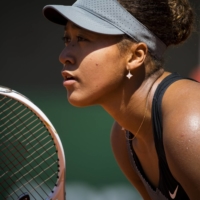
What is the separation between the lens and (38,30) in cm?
486

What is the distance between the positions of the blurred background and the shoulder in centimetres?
266

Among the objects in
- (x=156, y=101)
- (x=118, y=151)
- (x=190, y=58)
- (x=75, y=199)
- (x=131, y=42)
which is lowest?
(x=75, y=199)

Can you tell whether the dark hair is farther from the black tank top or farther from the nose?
the nose

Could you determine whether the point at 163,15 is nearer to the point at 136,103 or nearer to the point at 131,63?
the point at 131,63

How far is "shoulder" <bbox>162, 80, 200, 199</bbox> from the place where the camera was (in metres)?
2.06

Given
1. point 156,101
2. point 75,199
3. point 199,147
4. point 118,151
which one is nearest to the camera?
point 199,147

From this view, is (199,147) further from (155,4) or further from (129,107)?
(155,4)

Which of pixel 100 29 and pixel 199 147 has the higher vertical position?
pixel 100 29

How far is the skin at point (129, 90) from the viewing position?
2113mm

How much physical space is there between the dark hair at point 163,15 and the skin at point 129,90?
0.38ft

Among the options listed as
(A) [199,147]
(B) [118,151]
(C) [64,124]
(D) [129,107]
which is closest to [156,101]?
(D) [129,107]

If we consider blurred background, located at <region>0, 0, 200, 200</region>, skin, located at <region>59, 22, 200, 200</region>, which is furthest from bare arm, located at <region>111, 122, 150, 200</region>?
blurred background, located at <region>0, 0, 200, 200</region>

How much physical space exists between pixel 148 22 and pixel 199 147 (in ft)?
2.25

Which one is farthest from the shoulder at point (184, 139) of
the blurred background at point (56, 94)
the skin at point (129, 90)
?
the blurred background at point (56, 94)
